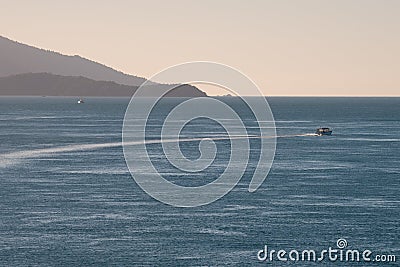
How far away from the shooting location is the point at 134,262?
331 ft

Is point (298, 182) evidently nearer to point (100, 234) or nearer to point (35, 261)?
point (100, 234)

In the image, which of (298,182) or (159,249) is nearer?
(159,249)

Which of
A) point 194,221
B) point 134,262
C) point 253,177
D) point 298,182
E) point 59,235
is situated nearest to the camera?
point 134,262

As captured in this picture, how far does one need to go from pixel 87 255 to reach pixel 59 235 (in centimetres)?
1121

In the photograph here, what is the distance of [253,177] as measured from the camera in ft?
568

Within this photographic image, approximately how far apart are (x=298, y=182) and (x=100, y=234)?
185 ft

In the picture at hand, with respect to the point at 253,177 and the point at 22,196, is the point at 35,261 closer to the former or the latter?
the point at 22,196

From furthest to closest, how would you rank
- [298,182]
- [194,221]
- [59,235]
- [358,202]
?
[298,182]
[358,202]
[194,221]
[59,235]

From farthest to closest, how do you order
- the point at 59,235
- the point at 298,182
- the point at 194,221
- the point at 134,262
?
1. the point at 298,182
2. the point at 194,221
3. the point at 59,235
4. the point at 134,262

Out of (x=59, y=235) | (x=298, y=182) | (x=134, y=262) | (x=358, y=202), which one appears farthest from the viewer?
(x=298, y=182)

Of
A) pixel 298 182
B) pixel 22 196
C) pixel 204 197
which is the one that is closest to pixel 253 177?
pixel 298 182

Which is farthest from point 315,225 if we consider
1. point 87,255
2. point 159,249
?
point 87,255

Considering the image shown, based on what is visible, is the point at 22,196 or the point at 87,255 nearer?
the point at 87,255

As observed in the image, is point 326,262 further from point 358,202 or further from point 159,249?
point 358,202
